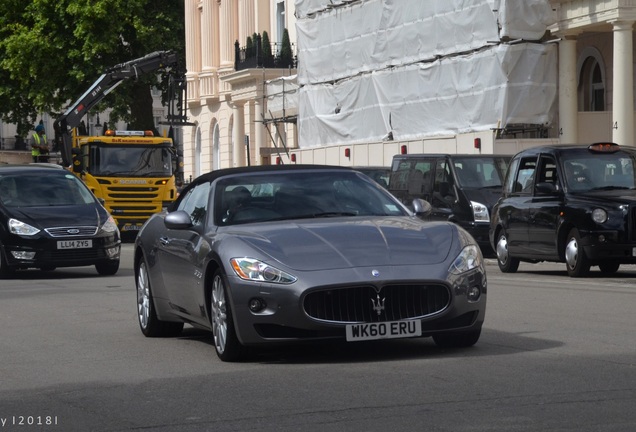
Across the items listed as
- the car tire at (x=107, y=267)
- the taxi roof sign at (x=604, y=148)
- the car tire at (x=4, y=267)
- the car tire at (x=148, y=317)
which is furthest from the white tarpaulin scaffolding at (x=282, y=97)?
the car tire at (x=148, y=317)

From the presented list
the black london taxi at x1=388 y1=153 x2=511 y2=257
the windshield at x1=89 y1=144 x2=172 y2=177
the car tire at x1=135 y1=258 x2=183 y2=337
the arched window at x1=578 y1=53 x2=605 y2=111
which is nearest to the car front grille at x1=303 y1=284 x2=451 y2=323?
the car tire at x1=135 y1=258 x2=183 y2=337

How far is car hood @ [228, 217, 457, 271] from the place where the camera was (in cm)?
1034

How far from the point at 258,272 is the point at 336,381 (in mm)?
1215

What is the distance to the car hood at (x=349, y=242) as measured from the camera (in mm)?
10336

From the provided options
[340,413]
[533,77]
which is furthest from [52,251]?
[533,77]

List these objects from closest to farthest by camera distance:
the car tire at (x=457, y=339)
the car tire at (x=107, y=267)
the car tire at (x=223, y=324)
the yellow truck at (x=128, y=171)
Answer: the car tire at (x=223, y=324) < the car tire at (x=457, y=339) < the car tire at (x=107, y=267) < the yellow truck at (x=128, y=171)

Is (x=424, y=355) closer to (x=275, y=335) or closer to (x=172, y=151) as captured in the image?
(x=275, y=335)

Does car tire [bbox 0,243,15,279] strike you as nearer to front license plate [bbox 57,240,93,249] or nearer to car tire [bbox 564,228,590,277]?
front license plate [bbox 57,240,93,249]

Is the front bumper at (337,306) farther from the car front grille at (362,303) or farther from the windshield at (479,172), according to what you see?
the windshield at (479,172)

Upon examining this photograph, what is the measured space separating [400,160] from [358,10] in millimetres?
20773

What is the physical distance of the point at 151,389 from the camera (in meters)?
9.46

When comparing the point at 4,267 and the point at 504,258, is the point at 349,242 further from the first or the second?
the point at 4,267

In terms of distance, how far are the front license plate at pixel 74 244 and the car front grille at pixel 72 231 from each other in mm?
104

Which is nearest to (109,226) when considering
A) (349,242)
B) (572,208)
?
(572,208)
